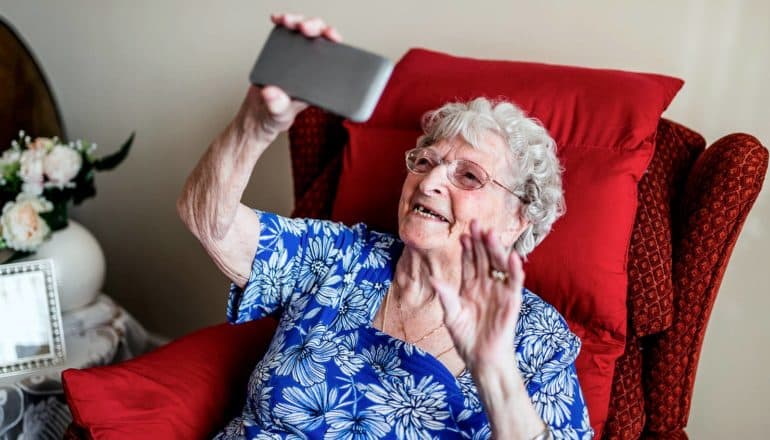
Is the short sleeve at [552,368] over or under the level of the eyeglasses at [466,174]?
under

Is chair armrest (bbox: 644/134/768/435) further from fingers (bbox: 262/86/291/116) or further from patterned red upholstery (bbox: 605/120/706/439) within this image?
fingers (bbox: 262/86/291/116)

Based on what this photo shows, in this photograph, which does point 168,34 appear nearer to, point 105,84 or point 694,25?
point 105,84

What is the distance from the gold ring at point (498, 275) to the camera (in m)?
1.08

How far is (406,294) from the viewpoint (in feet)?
4.73

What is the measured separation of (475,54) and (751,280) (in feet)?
2.88

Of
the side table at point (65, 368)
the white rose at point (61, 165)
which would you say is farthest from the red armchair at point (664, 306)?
the white rose at point (61, 165)

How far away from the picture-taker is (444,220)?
1.37 metres

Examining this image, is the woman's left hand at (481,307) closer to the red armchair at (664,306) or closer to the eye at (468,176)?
the eye at (468,176)

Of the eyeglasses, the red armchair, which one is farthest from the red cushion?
the eyeglasses

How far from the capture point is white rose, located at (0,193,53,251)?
1.85 m

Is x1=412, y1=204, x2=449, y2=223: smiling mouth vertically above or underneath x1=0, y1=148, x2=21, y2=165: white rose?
above

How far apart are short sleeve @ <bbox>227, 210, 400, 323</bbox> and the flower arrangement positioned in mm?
725

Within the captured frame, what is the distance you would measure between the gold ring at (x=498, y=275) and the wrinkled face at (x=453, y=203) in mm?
262

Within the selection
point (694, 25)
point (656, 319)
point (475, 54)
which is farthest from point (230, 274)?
point (694, 25)
